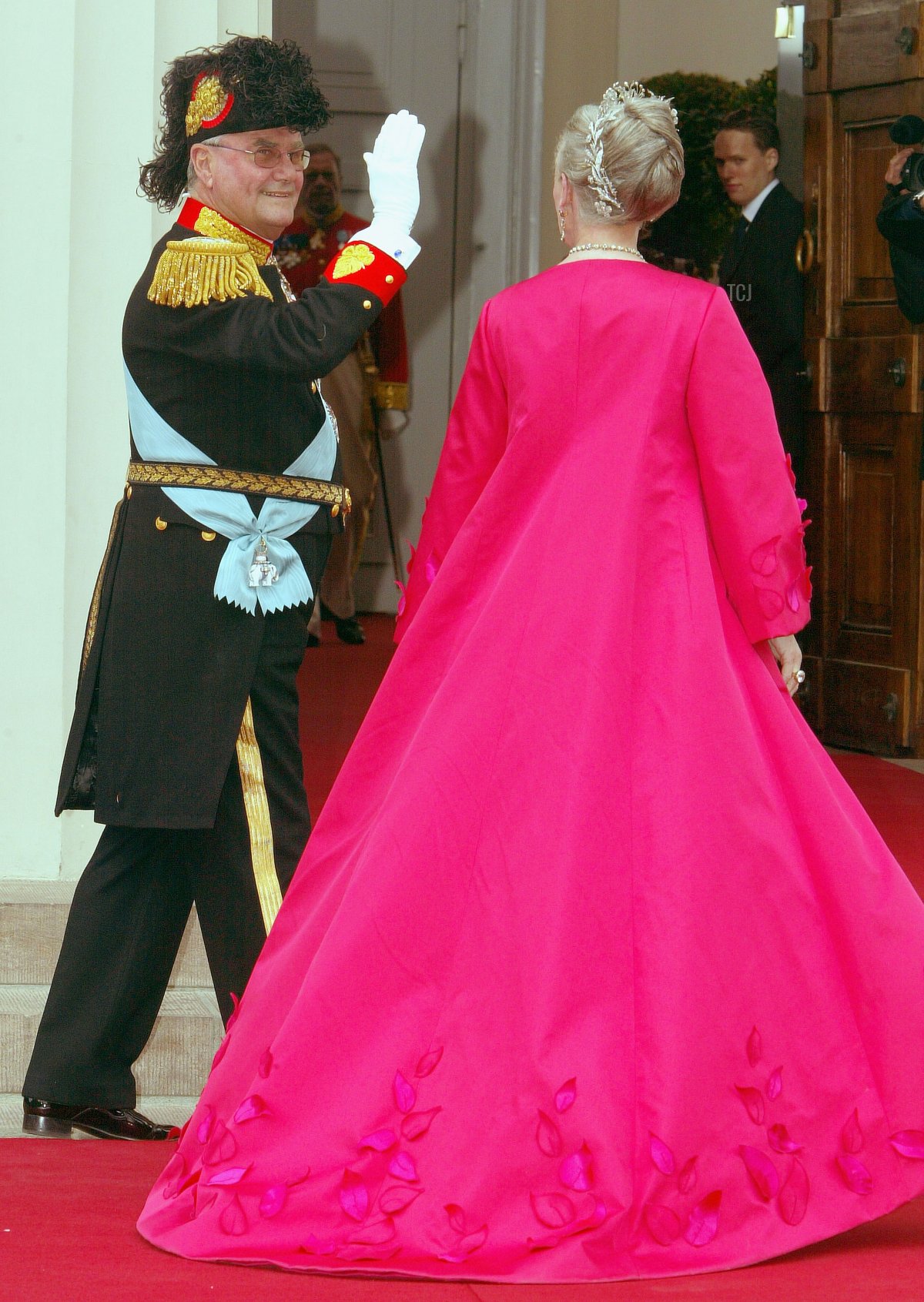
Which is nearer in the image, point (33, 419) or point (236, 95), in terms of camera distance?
point (236, 95)

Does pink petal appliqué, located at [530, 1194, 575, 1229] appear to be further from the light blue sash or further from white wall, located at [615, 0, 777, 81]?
white wall, located at [615, 0, 777, 81]

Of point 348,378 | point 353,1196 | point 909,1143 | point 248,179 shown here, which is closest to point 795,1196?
point 909,1143

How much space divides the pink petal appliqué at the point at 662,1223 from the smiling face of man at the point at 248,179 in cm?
137

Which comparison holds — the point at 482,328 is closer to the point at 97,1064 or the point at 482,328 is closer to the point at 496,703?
the point at 496,703

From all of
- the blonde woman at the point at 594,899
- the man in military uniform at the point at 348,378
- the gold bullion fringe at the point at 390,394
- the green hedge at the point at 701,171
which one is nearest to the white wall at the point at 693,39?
the green hedge at the point at 701,171

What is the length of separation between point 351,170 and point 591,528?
559 cm

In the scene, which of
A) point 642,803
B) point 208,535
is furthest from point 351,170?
point 642,803

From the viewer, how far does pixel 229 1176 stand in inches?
81.2

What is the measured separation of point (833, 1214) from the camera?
207cm

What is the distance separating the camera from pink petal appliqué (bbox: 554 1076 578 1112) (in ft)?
6.61

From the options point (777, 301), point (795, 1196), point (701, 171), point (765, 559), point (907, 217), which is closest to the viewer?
point (795, 1196)

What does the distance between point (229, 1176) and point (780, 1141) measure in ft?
2.01

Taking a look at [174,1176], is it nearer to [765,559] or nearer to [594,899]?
[594,899]

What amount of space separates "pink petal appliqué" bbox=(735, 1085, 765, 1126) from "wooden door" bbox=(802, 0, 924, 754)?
10.1 feet
